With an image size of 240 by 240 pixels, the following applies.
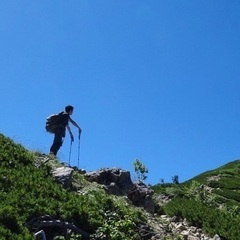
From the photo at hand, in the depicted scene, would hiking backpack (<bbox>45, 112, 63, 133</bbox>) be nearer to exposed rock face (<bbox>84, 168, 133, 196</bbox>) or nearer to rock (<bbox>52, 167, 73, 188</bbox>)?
exposed rock face (<bbox>84, 168, 133, 196</bbox>)

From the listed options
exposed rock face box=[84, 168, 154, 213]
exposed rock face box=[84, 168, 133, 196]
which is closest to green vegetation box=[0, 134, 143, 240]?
exposed rock face box=[84, 168, 154, 213]

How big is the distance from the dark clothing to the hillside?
1.19 metres

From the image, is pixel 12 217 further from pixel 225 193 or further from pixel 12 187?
pixel 225 193

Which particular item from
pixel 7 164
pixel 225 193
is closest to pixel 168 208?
pixel 7 164

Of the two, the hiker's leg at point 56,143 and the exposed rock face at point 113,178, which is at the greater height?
the hiker's leg at point 56,143

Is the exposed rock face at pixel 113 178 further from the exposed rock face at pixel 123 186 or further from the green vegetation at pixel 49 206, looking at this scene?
the green vegetation at pixel 49 206

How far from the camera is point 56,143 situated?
18891 mm

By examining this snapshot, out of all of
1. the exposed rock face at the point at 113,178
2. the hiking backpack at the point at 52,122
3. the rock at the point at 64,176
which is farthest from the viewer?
the hiking backpack at the point at 52,122

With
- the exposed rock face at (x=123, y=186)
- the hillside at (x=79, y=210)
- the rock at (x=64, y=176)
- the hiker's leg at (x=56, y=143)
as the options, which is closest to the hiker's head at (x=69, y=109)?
the hiker's leg at (x=56, y=143)

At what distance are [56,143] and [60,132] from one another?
433 mm

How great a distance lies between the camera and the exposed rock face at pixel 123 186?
1698cm

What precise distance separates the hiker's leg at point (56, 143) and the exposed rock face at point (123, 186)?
1586 mm

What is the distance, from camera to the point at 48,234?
1133cm

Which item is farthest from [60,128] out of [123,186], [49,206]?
[49,206]
